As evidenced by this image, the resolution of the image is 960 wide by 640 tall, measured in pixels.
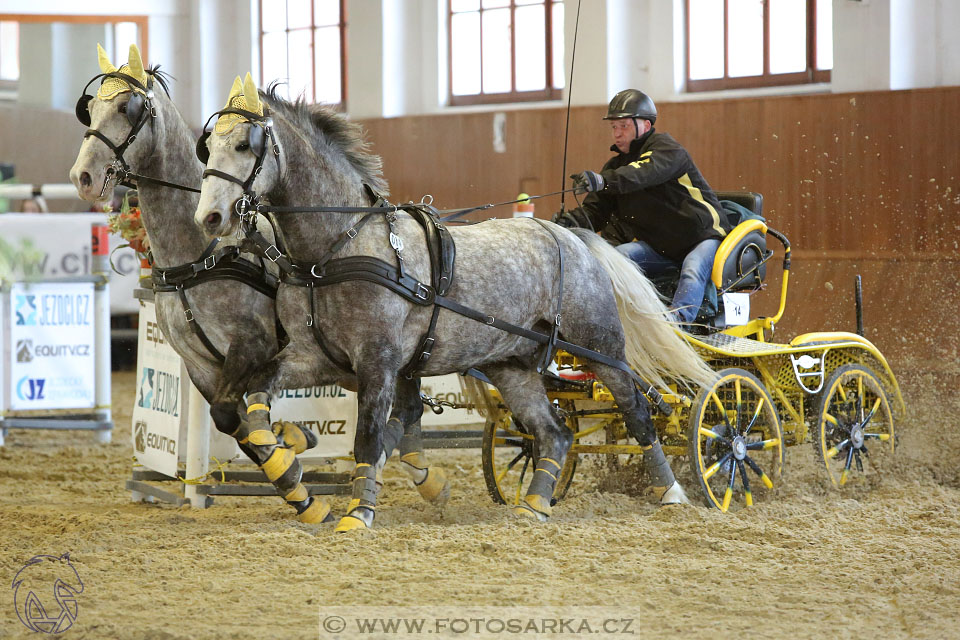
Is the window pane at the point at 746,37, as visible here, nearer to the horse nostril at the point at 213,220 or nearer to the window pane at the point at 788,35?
the window pane at the point at 788,35

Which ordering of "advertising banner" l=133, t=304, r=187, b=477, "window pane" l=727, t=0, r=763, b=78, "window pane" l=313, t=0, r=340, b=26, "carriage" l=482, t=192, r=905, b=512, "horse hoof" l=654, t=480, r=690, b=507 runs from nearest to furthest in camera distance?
1. "horse hoof" l=654, t=480, r=690, b=507
2. "carriage" l=482, t=192, r=905, b=512
3. "advertising banner" l=133, t=304, r=187, b=477
4. "window pane" l=727, t=0, r=763, b=78
5. "window pane" l=313, t=0, r=340, b=26

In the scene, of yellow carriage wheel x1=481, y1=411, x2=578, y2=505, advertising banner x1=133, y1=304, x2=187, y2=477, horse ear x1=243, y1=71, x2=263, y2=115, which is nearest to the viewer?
horse ear x1=243, y1=71, x2=263, y2=115

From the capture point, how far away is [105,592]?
348cm

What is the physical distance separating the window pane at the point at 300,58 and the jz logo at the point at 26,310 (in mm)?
5198

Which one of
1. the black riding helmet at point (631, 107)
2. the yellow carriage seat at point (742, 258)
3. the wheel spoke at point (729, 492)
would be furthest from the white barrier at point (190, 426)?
the black riding helmet at point (631, 107)

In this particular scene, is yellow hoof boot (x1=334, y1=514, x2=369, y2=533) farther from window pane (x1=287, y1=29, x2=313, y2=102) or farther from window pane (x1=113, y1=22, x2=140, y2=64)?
window pane (x1=113, y1=22, x2=140, y2=64)

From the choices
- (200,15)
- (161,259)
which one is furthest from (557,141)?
(161,259)

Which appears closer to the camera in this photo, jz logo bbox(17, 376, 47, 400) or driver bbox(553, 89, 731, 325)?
driver bbox(553, 89, 731, 325)

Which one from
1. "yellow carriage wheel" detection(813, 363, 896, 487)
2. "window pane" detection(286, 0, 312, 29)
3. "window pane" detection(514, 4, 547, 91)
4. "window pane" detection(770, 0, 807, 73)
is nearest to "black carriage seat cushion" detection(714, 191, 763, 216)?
"yellow carriage wheel" detection(813, 363, 896, 487)

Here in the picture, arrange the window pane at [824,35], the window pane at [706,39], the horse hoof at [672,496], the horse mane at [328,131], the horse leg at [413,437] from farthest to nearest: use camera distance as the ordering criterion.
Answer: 1. the window pane at [706,39]
2. the window pane at [824,35]
3. the horse hoof at [672,496]
4. the horse leg at [413,437]
5. the horse mane at [328,131]

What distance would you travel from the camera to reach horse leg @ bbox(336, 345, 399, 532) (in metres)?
4.04

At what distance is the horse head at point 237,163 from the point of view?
3826 millimetres

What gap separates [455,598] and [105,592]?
111 cm

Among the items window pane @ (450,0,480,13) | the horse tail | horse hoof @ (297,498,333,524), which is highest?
window pane @ (450,0,480,13)
